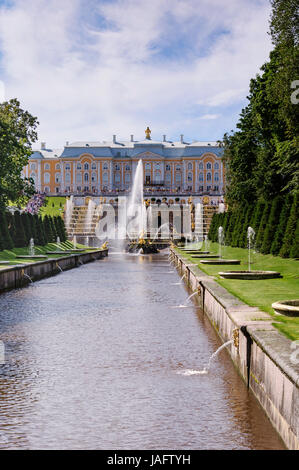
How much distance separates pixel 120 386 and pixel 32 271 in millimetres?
15505

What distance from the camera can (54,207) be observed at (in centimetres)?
11150

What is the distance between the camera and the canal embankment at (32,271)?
62.1ft

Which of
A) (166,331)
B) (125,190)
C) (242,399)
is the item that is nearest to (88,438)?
(242,399)

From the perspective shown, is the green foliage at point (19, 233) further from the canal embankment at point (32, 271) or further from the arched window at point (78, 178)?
the arched window at point (78, 178)

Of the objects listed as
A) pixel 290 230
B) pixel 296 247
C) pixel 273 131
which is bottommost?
pixel 296 247

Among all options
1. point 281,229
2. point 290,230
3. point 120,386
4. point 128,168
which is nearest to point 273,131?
point 281,229

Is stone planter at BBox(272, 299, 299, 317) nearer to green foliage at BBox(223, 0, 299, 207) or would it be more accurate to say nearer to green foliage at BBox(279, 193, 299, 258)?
green foliage at BBox(279, 193, 299, 258)

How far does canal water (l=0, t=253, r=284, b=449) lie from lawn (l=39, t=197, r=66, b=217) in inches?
3428

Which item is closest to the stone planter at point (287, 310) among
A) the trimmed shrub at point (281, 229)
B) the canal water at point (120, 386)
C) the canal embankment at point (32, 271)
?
the canal water at point (120, 386)

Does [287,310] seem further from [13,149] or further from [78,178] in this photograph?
[78,178]

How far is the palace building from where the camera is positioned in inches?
5305

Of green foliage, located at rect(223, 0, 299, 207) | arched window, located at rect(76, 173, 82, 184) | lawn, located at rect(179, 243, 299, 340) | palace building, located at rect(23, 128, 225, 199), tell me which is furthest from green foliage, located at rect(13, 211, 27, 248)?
arched window, located at rect(76, 173, 82, 184)

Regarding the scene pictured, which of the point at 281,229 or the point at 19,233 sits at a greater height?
the point at 281,229

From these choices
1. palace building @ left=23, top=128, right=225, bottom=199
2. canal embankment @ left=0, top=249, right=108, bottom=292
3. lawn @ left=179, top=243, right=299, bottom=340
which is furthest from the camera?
palace building @ left=23, top=128, right=225, bottom=199
